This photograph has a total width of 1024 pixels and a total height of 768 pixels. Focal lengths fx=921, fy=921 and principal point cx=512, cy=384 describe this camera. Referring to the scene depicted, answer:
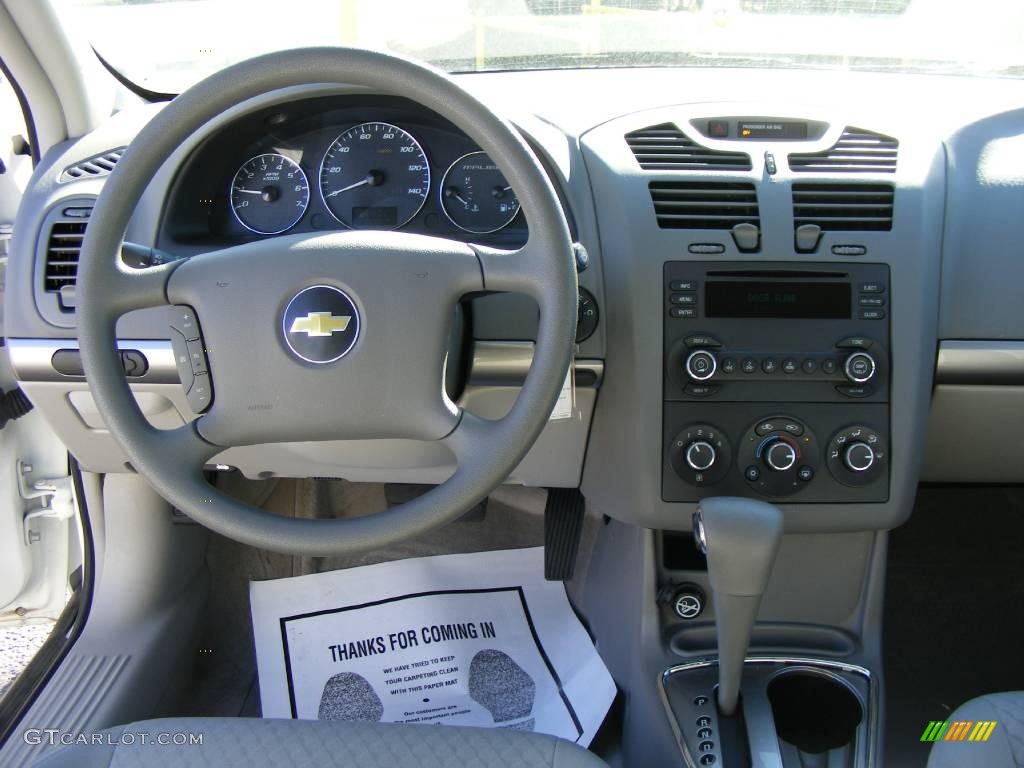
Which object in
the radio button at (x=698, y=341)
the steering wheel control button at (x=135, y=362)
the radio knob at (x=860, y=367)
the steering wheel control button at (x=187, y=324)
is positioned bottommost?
the radio knob at (x=860, y=367)

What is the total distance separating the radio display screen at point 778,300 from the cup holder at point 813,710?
1.95 feet

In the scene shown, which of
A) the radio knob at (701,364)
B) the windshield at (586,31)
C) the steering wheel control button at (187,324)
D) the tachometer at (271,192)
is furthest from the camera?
the windshield at (586,31)

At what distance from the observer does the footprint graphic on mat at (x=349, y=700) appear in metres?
1.64

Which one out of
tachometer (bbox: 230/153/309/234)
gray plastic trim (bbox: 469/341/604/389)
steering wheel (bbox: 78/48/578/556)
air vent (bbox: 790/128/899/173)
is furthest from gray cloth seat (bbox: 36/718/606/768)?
air vent (bbox: 790/128/899/173)

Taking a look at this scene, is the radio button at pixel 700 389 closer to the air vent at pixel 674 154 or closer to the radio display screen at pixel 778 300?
the radio display screen at pixel 778 300

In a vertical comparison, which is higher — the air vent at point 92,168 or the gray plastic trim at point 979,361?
the air vent at point 92,168

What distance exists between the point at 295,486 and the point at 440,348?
1.07 m

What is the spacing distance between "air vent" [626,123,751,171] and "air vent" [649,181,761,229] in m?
0.03

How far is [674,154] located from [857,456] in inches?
20.0

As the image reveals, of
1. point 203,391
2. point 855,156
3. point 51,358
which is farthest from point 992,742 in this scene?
point 51,358

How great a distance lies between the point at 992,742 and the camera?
0.98 meters

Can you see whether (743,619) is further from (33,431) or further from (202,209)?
(33,431)

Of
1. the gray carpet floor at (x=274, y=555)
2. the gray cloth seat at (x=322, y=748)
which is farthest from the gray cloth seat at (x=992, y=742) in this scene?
the gray carpet floor at (x=274, y=555)

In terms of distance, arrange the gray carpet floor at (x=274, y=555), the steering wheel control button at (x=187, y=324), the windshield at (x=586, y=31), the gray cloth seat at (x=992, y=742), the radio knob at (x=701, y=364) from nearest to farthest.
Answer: the gray cloth seat at (x=992, y=742)
the steering wheel control button at (x=187, y=324)
the radio knob at (x=701, y=364)
the windshield at (x=586, y=31)
the gray carpet floor at (x=274, y=555)
